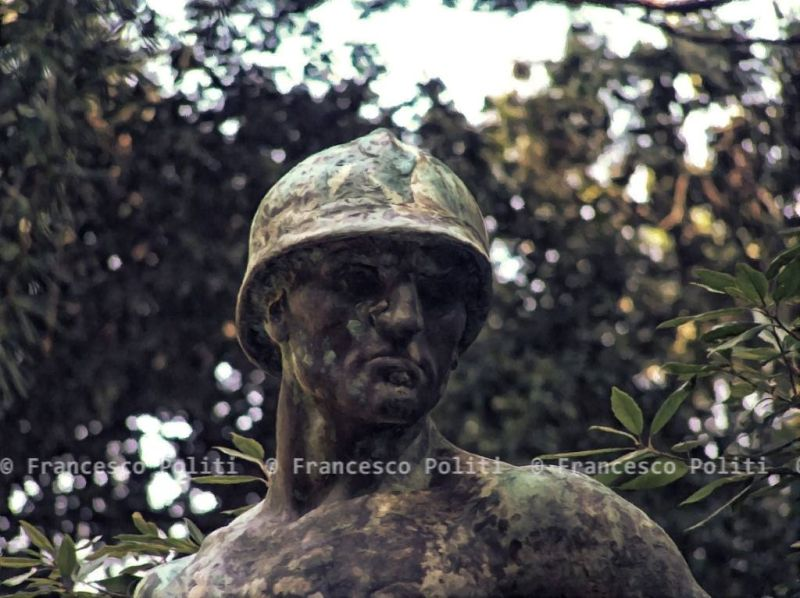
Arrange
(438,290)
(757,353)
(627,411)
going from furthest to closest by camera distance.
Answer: (757,353)
(627,411)
(438,290)

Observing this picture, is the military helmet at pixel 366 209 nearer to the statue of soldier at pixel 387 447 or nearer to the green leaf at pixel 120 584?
the statue of soldier at pixel 387 447

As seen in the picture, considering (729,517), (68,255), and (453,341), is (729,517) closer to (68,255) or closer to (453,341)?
(68,255)

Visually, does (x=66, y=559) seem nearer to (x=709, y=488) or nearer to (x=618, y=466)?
(x=618, y=466)

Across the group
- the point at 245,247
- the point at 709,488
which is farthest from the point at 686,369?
the point at 245,247

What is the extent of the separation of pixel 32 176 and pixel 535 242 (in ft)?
10.2

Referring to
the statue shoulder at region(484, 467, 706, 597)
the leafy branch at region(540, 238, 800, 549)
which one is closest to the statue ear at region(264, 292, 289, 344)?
the statue shoulder at region(484, 467, 706, 597)

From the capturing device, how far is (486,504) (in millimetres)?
4785

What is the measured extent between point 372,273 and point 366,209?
0.48ft

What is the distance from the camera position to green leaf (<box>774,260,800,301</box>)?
558 centimetres

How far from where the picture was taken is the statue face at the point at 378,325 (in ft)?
15.7

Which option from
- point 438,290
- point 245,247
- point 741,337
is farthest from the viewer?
point 245,247

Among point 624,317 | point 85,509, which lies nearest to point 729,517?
point 624,317

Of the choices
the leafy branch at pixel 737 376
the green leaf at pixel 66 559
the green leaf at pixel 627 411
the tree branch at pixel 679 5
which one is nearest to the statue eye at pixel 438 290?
the leafy branch at pixel 737 376

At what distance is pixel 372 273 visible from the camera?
4.86m
